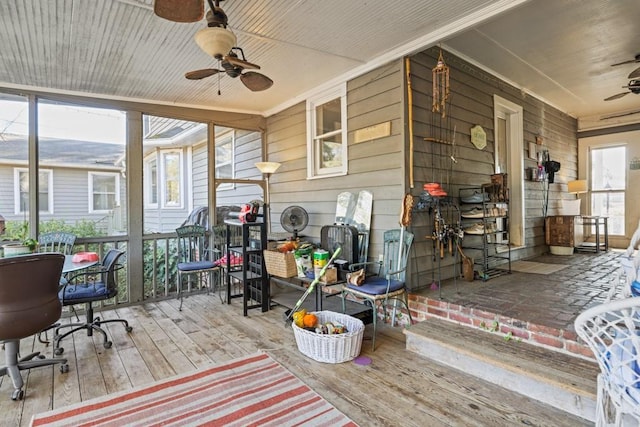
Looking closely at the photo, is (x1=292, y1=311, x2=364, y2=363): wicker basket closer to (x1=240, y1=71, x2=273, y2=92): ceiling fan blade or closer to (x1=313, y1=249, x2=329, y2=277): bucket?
(x1=313, y1=249, x2=329, y2=277): bucket

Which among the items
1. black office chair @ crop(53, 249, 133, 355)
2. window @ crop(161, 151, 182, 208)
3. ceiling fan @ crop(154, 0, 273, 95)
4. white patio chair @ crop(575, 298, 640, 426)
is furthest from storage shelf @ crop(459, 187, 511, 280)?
window @ crop(161, 151, 182, 208)

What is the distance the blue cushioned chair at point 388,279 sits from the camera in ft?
9.79

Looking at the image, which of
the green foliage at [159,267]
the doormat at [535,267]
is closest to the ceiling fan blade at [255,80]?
the green foliage at [159,267]

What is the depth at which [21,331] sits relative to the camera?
230cm

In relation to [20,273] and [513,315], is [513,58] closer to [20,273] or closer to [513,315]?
[513,315]

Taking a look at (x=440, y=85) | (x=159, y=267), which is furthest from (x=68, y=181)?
(x=440, y=85)

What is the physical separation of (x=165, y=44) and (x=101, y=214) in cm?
265

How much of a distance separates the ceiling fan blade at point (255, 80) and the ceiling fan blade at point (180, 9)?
0.85m

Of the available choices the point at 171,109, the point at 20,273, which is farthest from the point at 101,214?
the point at 20,273

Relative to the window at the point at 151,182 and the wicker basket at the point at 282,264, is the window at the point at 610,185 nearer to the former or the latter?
the wicker basket at the point at 282,264

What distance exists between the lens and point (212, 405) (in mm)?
2150

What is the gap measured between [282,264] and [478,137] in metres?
3.15

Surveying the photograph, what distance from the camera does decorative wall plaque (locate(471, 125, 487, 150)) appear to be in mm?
4425

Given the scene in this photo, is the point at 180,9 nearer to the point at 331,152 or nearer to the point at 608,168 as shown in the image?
the point at 331,152
